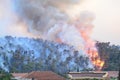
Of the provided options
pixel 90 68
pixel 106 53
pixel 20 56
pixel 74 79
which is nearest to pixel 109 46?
pixel 106 53

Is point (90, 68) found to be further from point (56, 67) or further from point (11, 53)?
point (11, 53)

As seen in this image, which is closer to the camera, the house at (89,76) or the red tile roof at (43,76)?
the red tile roof at (43,76)

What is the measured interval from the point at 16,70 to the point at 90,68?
60.2 ft

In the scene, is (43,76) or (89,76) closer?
(43,76)

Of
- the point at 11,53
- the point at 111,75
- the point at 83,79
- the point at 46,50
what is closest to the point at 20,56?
the point at 11,53

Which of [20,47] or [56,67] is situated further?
[20,47]

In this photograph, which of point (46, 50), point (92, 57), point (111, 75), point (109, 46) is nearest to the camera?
point (111, 75)

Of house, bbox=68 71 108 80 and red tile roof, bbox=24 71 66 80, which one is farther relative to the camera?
house, bbox=68 71 108 80

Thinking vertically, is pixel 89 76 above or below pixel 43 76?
below

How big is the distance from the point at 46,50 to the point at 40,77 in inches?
1913

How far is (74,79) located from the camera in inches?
3031

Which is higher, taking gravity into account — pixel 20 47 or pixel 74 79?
pixel 20 47

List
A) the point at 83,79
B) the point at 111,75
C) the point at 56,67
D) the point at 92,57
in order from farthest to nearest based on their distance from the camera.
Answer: the point at 56,67 < the point at 92,57 < the point at 111,75 < the point at 83,79

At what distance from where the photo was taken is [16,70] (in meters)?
103
